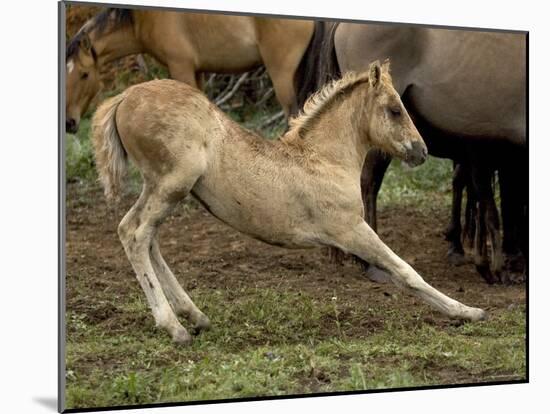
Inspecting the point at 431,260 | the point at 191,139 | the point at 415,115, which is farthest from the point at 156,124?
the point at 431,260

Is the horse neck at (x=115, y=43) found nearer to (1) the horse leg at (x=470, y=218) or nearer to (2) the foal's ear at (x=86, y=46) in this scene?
(2) the foal's ear at (x=86, y=46)

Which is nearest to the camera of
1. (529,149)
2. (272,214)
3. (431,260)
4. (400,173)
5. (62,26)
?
(62,26)

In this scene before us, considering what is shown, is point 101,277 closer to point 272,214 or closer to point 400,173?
point 272,214

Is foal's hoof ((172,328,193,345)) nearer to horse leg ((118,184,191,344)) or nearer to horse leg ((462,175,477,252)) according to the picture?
horse leg ((118,184,191,344))

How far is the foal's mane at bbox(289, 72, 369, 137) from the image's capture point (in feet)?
20.6

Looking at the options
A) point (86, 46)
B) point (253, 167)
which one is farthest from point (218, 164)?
point (86, 46)

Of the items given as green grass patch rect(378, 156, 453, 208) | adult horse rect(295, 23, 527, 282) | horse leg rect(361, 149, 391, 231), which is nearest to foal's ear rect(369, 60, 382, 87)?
adult horse rect(295, 23, 527, 282)

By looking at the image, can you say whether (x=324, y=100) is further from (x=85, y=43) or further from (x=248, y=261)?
(x=248, y=261)

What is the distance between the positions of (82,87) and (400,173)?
239cm

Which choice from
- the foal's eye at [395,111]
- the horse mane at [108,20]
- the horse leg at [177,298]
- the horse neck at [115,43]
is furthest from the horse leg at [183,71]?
the horse leg at [177,298]

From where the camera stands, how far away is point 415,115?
24.0ft

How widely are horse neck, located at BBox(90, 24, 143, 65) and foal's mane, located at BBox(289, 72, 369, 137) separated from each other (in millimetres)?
1779

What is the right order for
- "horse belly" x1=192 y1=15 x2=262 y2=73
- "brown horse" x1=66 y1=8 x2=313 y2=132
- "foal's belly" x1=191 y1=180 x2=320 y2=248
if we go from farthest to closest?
"horse belly" x1=192 y1=15 x2=262 y2=73, "brown horse" x1=66 y1=8 x2=313 y2=132, "foal's belly" x1=191 y1=180 x2=320 y2=248

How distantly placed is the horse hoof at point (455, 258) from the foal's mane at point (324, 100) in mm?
1771
